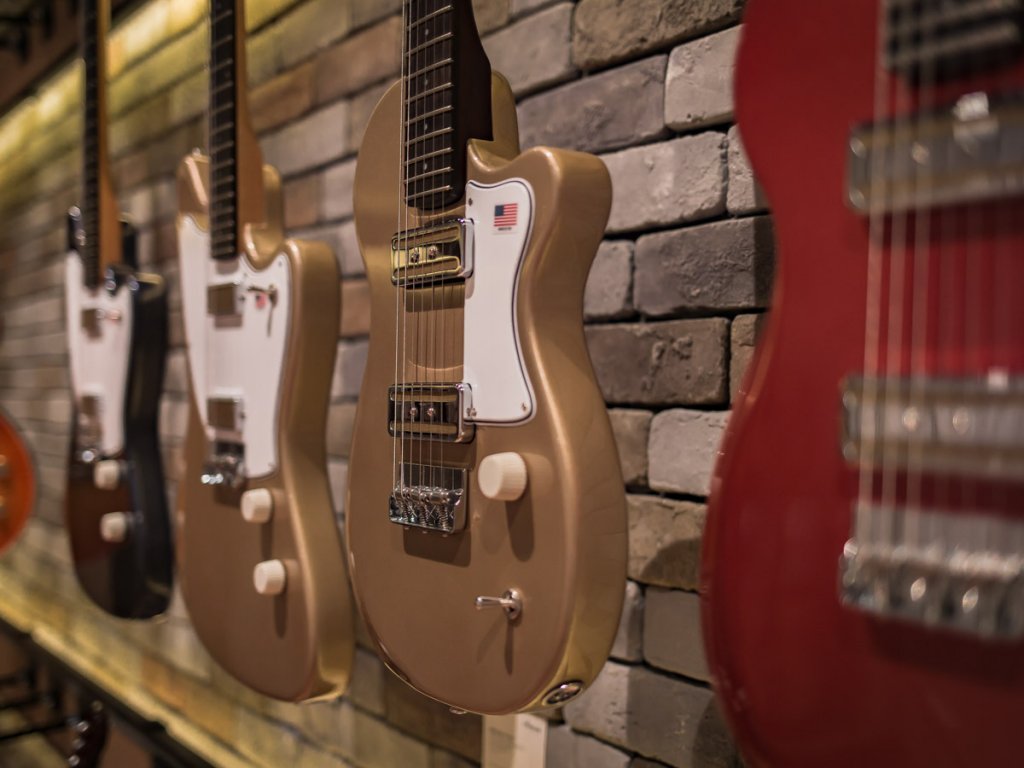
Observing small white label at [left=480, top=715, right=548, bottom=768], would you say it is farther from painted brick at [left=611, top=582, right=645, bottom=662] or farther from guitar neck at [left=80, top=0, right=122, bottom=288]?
guitar neck at [left=80, top=0, right=122, bottom=288]

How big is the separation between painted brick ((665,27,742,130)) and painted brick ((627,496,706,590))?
378 millimetres

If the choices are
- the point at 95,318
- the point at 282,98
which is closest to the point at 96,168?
the point at 95,318

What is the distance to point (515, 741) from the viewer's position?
→ 41.7 inches

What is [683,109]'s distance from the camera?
889 mm

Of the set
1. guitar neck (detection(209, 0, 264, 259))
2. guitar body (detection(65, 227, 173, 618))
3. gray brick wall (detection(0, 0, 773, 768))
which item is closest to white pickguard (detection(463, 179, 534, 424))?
gray brick wall (detection(0, 0, 773, 768))

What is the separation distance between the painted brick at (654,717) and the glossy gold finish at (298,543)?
12.0 inches

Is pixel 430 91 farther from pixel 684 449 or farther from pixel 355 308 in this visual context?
pixel 355 308

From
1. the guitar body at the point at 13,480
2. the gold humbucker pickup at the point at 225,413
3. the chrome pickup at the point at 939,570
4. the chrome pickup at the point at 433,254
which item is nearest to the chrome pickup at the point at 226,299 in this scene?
the gold humbucker pickup at the point at 225,413

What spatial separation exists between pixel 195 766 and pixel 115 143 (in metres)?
1.46

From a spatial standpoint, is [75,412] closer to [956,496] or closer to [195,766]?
[195,766]

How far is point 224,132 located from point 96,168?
0.59 metres

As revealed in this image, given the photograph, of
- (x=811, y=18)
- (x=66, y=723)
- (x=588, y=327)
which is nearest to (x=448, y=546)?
(x=588, y=327)

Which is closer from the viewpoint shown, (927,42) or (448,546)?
(927,42)

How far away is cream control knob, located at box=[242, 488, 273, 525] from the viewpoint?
1080 millimetres
